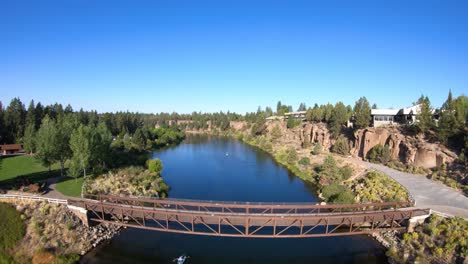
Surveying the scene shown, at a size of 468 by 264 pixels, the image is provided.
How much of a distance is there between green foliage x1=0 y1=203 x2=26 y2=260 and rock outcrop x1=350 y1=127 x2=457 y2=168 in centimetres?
5859

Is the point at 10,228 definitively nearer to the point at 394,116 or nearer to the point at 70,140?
the point at 70,140

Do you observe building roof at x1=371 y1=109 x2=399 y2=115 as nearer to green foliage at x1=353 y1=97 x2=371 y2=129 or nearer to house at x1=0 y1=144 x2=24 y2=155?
green foliage at x1=353 y1=97 x2=371 y2=129

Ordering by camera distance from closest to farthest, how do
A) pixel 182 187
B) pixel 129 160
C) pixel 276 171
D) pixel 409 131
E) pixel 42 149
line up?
pixel 42 149
pixel 182 187
pixel 409 131
pixel 129 160
pixel 276 171

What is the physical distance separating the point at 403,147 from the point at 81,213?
A: 183 feet

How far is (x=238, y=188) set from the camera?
50.4m

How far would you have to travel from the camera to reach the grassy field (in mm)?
41537

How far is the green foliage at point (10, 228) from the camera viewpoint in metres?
25.9

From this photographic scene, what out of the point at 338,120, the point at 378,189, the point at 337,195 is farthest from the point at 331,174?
the point at 338,120

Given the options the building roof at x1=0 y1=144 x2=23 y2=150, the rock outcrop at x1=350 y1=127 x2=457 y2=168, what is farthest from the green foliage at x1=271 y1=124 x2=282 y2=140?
the building roof at x1=0 y1=144 x2=23 y2=150

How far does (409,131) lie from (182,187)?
48.7 metres

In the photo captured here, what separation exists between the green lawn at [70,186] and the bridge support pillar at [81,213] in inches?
213

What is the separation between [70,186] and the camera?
38719 millimetres

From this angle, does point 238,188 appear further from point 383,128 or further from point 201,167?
point 383,128

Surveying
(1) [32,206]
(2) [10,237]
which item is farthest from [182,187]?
(2) [10,237]
